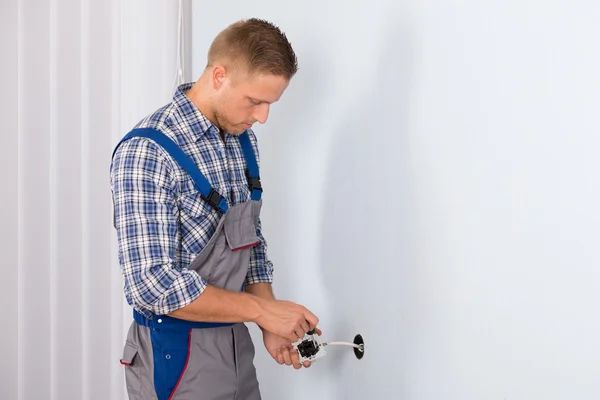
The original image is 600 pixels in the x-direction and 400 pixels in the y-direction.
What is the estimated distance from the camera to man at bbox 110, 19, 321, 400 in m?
1.27

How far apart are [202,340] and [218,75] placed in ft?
1.74

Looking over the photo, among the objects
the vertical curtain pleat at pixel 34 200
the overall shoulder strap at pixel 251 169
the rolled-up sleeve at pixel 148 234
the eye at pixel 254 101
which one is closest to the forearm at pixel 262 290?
the overall shoulder strap at pixel 251 169

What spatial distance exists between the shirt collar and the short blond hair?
10 centimetres

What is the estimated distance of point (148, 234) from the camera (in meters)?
1.26

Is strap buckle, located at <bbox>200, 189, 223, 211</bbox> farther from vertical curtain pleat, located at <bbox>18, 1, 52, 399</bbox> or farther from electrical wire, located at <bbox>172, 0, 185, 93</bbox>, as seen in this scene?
vertical curtain pleat, located at <bbox>18, 1, 52, 399</bbox>

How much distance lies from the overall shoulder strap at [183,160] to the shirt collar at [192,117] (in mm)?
79

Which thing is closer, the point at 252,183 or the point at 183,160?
the point at 183,160

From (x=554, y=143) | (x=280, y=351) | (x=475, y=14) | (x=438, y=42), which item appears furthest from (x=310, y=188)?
(x=554, y=143)

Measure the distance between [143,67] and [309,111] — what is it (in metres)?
0.69

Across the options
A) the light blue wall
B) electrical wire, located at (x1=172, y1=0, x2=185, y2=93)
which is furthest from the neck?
electrical wire, located at (x1=172, y1=0, x2=185, y2=93)

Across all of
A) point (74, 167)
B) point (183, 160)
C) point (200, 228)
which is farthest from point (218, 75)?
point (74, 167)

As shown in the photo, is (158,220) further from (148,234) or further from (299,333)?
(299,333)

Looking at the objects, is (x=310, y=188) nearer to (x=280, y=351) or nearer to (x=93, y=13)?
(x=280, y=351)

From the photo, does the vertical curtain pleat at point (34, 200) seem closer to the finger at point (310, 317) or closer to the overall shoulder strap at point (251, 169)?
the overall shoulder strap at point (251, 169)
